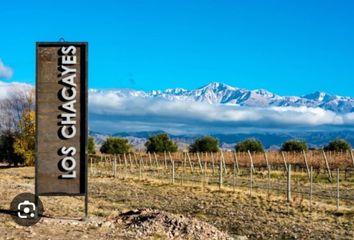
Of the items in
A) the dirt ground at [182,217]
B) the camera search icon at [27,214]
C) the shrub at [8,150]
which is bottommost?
the dirt ground at [182,217]

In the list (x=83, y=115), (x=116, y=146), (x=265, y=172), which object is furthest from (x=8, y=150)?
(x=83, y=115)

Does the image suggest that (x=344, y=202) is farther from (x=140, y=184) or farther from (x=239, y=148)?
(x=239, y=148)

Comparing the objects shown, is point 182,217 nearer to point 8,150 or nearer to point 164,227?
point 164,227

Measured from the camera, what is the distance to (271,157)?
67438 millimetres

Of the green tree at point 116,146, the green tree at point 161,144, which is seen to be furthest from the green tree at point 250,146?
the green tree at point 116,146

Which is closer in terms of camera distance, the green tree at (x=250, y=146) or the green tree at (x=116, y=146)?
the green tree at (x=250, y=146)

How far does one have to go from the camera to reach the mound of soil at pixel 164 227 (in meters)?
15.0

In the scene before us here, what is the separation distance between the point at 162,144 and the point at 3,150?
1241 inches

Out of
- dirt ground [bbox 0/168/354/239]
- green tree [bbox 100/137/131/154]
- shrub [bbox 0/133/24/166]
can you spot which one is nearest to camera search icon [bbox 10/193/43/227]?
dirt ground [bbox 0/168/354/239]

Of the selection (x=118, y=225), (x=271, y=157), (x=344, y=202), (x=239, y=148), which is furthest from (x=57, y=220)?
(x=239, y=148)

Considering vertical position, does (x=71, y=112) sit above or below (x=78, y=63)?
below

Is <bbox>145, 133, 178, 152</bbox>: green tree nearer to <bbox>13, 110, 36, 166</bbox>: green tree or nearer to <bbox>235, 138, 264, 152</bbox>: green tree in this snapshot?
<bbox>235, 138, 264, 152</bbox>: green tree

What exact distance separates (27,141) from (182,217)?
178 ft

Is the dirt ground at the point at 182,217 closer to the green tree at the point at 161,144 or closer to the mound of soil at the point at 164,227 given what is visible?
the mound of soil at the point at 164,227
